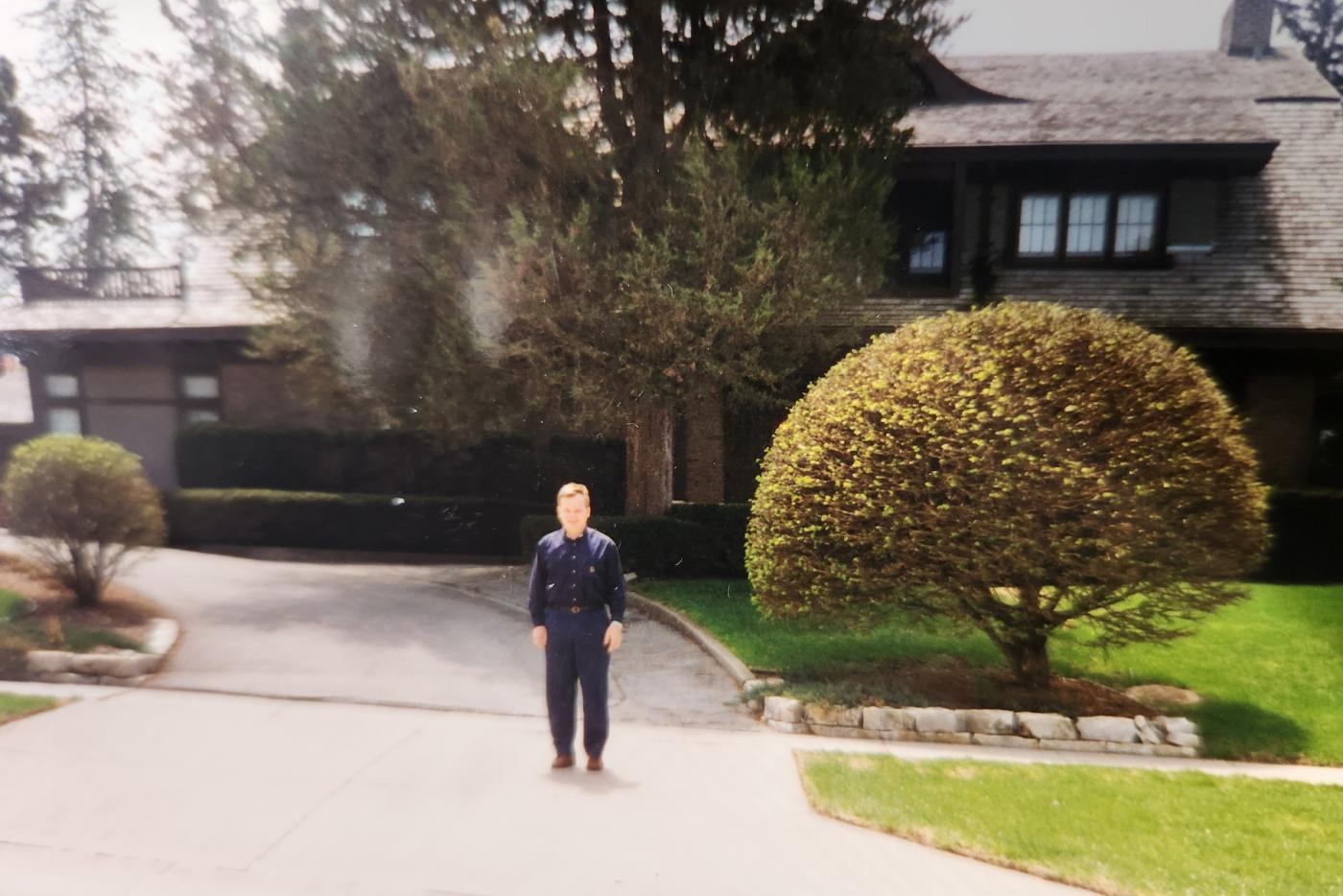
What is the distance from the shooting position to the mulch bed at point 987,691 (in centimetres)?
635

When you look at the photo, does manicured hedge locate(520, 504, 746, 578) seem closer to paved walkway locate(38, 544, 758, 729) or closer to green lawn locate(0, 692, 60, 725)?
paved walkway locate(38, 544, 758, 729)

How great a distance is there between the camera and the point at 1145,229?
12484mm

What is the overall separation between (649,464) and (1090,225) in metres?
8.13

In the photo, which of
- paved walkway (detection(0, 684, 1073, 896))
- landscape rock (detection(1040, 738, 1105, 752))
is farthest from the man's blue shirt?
landscape rock (detection(1040, 738, 1105, 752))

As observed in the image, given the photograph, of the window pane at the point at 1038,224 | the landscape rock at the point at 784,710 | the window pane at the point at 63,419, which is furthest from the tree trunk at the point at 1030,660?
the window pane at the point at 63,419

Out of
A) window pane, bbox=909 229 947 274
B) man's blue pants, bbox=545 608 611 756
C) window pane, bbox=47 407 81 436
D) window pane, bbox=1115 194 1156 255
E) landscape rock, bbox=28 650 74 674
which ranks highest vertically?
window pane, bbox=1115 194 1156 255

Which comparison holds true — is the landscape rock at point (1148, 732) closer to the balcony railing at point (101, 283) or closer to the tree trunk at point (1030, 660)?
the tree trunk at point (1030, 660)

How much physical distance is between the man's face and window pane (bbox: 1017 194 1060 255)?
1077cm

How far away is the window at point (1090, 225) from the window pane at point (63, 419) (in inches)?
699

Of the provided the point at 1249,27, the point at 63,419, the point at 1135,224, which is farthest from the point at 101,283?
the point at 1249,27

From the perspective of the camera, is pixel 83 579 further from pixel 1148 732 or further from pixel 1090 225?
pixel 1090 225

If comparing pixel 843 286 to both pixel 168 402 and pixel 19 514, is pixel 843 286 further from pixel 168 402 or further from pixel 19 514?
pixel 168 402

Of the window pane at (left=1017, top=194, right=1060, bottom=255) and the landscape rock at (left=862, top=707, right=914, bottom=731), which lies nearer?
the landscape rock at (left=862, top=707, right=914, bottom=731)

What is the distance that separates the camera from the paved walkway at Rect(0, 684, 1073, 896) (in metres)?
3.54
